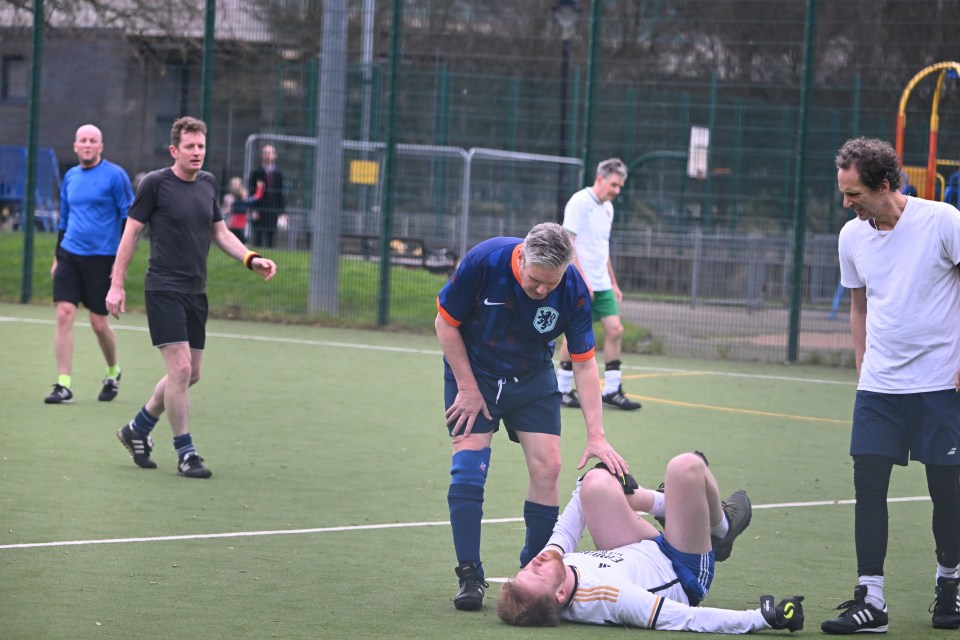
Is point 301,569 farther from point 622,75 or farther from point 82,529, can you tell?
point 622,75

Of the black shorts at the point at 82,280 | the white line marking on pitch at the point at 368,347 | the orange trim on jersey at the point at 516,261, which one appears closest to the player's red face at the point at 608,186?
the white line marking on pitch at the point at 368,347

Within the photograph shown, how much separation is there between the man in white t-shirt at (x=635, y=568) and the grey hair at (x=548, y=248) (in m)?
0.88

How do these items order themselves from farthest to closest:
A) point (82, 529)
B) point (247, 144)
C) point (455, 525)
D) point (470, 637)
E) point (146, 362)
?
point (247, 144) < point (146, 362) < point (82, 529) < point (455, 525) < point (470, 637)

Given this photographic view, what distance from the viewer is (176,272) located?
866 cm

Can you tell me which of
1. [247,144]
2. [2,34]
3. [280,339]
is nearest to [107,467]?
[280,339]

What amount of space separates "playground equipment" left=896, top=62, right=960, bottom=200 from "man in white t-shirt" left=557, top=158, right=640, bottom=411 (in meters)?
3.62

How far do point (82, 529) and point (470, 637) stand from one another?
2459 mm

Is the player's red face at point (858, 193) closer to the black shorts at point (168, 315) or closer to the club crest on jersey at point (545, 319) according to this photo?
the club crest on jersey at point (545, 319)

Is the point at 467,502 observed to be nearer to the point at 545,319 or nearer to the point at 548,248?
the point at 545,319

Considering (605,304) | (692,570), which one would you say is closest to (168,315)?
(692,570)

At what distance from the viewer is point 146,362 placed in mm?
13688

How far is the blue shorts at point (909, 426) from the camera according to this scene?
5.73 m

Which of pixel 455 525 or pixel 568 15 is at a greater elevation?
pixel 568 15

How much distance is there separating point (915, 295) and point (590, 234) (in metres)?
6.17
